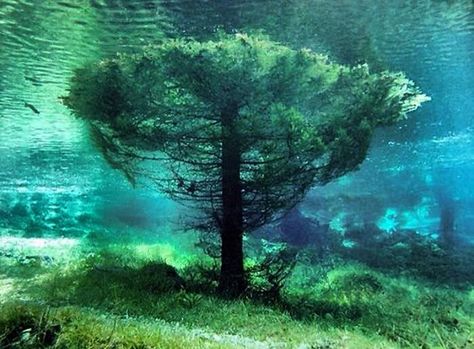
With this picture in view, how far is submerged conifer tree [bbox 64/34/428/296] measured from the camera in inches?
351

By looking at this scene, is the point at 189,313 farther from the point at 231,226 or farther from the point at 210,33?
the point at 210,33

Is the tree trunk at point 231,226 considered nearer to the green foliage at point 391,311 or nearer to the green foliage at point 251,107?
the green foliage at point 251,107

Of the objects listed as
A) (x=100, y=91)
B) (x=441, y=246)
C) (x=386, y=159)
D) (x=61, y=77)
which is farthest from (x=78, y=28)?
(x=386, y=159)

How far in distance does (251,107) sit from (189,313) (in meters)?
4.28

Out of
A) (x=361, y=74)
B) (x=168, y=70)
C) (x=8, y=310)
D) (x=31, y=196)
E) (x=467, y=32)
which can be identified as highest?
(x=467, y=32)

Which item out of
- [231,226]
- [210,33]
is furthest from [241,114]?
[231,226]

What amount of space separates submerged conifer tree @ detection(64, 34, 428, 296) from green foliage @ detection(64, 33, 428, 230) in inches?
0.9

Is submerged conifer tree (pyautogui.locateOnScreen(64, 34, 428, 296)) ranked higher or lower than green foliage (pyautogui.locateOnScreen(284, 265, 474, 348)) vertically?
higher

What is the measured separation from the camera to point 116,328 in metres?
5.75

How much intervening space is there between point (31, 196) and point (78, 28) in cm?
3709

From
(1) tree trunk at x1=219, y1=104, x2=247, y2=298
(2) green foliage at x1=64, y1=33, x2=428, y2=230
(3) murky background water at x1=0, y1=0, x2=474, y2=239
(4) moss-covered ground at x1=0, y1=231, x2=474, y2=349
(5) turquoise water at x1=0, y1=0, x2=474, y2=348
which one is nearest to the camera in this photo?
(4) moss-covered ground at x1=0, y1=231, x2=474, y2=349

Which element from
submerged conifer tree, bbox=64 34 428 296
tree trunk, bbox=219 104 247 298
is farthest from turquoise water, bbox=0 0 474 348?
submerged conifer tree, bbox=64 34 428 296

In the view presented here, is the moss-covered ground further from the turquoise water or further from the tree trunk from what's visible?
the tree trunk

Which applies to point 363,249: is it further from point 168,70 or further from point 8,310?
point 8,310
